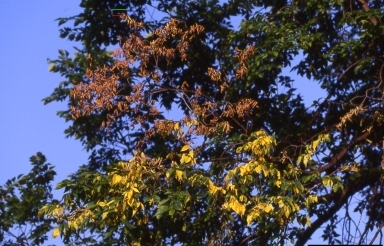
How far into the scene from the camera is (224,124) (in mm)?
6430

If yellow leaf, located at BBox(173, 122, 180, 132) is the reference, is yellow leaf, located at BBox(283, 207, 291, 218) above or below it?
below

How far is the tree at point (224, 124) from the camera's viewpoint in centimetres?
581

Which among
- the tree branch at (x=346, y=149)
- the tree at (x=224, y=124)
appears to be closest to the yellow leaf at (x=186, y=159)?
the tree at (x=224, y=124)

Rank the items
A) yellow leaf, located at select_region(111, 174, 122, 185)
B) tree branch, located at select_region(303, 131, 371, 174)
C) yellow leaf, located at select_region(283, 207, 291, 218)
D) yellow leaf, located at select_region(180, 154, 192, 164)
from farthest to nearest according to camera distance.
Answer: tree branch, located at select_region(303, 131, 371, 174) < yellow leaf, located at select_region(180, 154, 192, 164) < yellow leaf, located at select_region(111, 174, 122, 185) < yellow leaf, located at select_region(283, 207, 291, 218)

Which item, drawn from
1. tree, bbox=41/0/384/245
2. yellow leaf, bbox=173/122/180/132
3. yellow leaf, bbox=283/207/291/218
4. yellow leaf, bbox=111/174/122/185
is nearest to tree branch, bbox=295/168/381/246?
tree, bbox=41/0/384/245

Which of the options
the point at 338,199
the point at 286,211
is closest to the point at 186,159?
the point at 286,211

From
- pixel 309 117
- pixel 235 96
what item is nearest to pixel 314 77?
pixel 309 117

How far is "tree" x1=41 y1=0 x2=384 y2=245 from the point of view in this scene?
5.81 meters

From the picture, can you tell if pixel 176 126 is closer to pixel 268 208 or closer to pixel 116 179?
pixel 116 179

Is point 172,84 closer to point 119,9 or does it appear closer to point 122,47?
point 122,47

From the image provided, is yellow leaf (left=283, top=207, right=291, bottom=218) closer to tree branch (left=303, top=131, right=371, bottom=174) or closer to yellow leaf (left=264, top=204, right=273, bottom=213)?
yellow leaf (left=264, top=204, right=273, bottom=213)

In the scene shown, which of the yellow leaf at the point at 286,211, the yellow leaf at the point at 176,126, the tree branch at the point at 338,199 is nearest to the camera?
the yellow leaf at the point at 286,211

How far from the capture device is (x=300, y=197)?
5.88 meters

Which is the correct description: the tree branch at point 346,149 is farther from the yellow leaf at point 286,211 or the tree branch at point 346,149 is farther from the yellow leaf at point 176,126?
the yellow leaf at point 176,126
